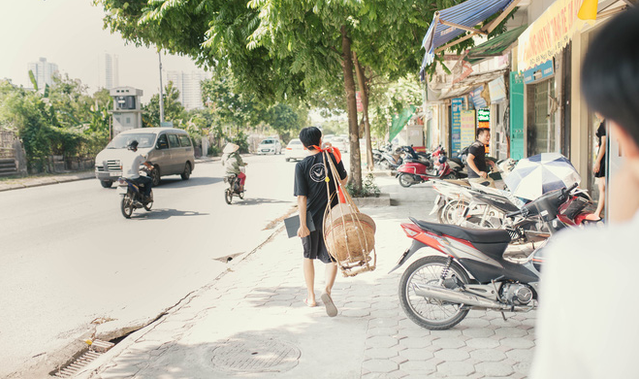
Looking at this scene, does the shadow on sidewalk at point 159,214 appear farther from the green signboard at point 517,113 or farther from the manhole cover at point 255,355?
the green signboard at point 517,113

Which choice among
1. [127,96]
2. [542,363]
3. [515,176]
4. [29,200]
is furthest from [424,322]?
[127,96]

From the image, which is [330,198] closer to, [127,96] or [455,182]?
[455,182]

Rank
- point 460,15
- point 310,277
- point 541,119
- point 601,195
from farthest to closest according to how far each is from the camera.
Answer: point 541,119
point 601,195
point 460,15
point 310,277

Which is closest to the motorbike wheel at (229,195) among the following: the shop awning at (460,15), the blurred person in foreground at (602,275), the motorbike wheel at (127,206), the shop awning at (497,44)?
the motorbike wheel at (127,206)

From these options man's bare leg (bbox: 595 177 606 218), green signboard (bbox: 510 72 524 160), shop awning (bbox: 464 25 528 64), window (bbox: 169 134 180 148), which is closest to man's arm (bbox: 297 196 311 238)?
man's bare leg (bbox: 595 177 606 218)

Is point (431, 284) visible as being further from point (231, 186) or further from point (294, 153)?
point (294, 153)

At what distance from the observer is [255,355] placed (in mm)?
4152

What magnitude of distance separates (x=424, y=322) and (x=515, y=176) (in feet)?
8.45

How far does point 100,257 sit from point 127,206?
359cm

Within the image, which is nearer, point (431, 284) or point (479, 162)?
point (431, 284)

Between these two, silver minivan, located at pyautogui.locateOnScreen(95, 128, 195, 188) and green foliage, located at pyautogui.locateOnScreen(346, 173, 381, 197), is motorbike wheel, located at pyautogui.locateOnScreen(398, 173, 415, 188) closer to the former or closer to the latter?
green foliage, located at pyautogui.locateOnScreen(346, 173, 381, 197)

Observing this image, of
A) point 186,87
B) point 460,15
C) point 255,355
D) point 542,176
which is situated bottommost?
point 255,355

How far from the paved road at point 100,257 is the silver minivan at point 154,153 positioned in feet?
7.90

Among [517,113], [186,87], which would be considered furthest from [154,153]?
[186,87]
